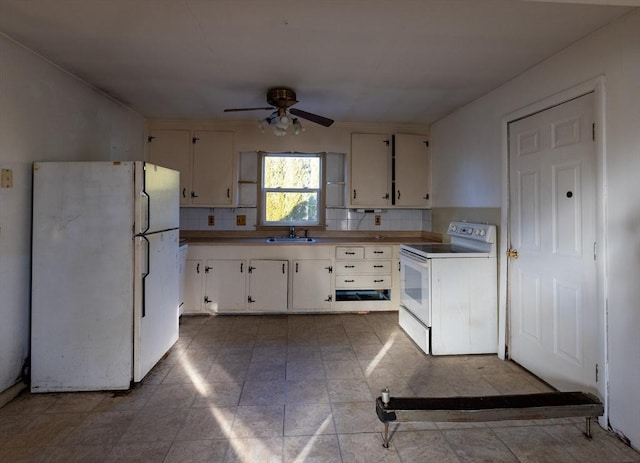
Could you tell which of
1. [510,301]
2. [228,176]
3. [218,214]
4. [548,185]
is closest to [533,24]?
[548,185]

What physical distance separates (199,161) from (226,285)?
1.48 m

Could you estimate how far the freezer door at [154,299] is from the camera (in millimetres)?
2230

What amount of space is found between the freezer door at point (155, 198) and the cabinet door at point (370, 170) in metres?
2.09

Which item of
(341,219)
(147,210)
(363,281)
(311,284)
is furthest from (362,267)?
(147,210)

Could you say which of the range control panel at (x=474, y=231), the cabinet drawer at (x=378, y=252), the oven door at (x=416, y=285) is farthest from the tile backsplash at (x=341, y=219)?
the oven door at (x=416, y=285)

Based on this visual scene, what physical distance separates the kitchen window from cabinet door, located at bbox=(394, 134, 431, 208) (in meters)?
0.96

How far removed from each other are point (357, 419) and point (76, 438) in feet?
4.87

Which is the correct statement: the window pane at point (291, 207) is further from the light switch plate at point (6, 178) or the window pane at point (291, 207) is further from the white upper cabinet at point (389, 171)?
the light switch plate at point (6, 178)

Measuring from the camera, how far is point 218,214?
13.9 feet

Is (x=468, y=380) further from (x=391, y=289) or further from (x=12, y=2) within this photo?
(x=12, y=2)

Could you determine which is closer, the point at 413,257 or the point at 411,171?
the point at 413,257

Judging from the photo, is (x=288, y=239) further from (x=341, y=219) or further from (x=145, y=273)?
(x=145, y=273)

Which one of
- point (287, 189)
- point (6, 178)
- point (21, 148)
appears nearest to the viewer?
point (6, 178)

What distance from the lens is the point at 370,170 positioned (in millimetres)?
4137
